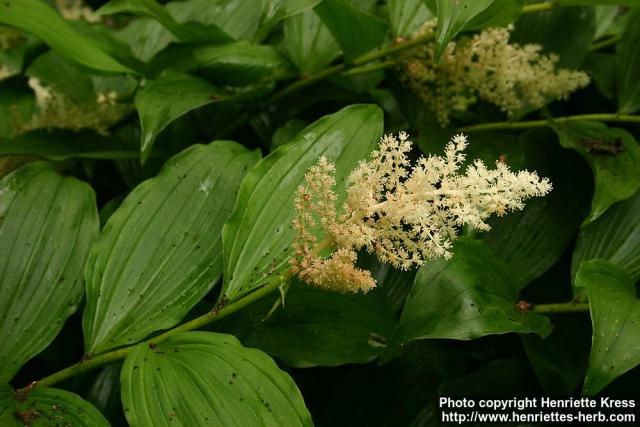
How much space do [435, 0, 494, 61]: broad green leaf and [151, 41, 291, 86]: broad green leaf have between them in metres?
0.69

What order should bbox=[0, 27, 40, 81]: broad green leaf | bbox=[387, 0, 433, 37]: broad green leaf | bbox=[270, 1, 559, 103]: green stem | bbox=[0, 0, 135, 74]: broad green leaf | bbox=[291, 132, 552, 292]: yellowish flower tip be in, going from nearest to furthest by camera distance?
bbox=[291, 132, 552, 292]: yellowish flower tip, bbox=[0, 0, 135, 74]: broad green leaf, bbox=[270, 1, 559, 103]: green stem, bbox=[387, 0, 433, 37]: broad green leaf, bbox=[0, 27, 40, 81]: broad green leaf

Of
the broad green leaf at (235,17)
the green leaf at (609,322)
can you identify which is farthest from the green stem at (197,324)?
the broad green leaf at (235,17)

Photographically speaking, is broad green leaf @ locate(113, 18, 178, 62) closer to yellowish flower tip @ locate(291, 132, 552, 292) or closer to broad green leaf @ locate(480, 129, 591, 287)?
broad green leaf @ locate(480, 129, 591, 287)

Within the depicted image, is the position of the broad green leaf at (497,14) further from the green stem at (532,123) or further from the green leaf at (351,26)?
the green stem at (532,123)

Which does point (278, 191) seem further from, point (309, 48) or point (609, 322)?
point (609, 322)

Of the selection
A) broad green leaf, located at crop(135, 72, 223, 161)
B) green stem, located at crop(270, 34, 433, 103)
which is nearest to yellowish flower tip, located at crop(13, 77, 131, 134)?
broad green leaf, located at crop(135, 72, 223, 161)

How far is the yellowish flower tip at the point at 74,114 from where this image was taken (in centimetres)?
227

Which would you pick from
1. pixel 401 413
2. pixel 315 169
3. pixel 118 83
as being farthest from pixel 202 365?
pixel 118 83

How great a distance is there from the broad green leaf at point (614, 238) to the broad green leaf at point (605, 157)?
0.10 m

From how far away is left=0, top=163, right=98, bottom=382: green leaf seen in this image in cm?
162

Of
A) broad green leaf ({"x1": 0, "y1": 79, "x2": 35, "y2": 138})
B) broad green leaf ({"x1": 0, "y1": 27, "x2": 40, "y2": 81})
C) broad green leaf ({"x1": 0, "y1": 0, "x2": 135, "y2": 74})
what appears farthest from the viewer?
broad green leaf ({"x1": 0, "y1": 27, "x2": 40, "y2": 81})

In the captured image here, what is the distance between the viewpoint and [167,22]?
1.99m

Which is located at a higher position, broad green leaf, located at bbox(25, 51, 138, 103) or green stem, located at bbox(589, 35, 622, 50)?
green stem, located at bbox(589, 35, 622, 50)

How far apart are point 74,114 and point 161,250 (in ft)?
2.90
